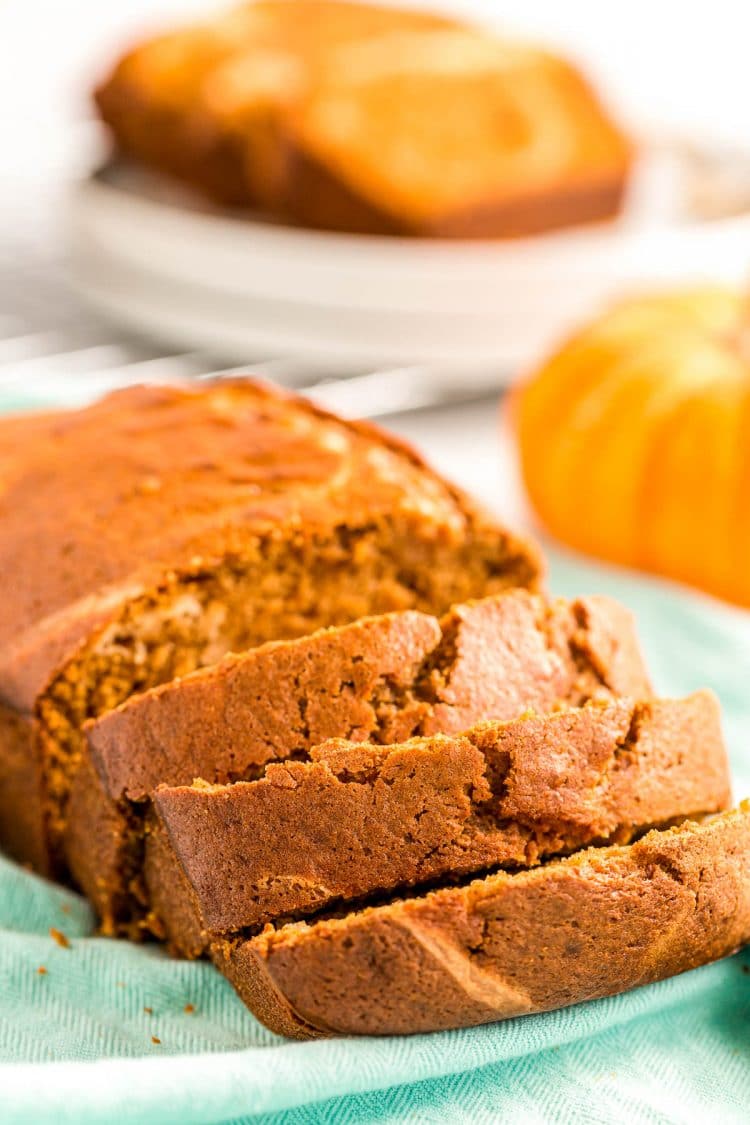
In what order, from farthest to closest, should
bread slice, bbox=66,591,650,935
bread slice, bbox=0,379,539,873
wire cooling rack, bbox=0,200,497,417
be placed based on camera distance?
wire cooling rack, bbox=0,200,497,417 → bread slice, bbox=0,379,539,873 → bread slice, bbox=66,591,650,935

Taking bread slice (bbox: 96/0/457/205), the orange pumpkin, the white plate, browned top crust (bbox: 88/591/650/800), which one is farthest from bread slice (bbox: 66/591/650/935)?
bread slice (bbox: 96/0/457/205)

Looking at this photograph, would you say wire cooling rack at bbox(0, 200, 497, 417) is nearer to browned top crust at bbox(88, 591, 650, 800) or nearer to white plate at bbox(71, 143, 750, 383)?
white plate at bbox(71, 143, 750, 383)

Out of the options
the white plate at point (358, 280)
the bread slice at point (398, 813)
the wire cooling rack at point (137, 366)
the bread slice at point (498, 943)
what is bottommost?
the wire cooling rack at point (137, 366)

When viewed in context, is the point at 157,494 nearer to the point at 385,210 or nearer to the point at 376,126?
the point at 385,210

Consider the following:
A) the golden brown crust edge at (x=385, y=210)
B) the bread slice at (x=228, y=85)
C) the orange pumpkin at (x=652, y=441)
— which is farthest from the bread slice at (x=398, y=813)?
the bread slice at (x=228, y=85)

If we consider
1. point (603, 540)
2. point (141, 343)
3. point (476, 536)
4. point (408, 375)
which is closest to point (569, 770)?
point (476, 536)

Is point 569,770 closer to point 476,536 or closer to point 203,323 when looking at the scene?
point 476,536

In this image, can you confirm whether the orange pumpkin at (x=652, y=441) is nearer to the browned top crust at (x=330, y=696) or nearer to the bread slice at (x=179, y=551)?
the bread slice at (x=179, y=551)
